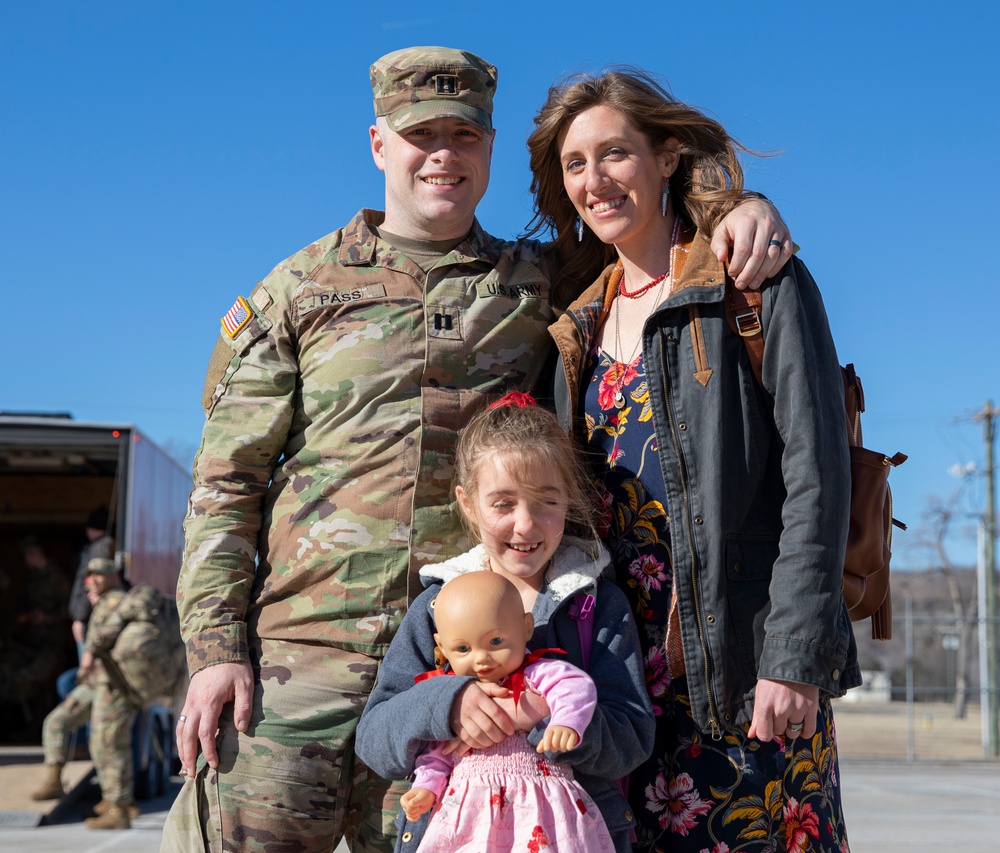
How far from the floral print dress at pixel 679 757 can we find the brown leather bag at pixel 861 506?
264 mm

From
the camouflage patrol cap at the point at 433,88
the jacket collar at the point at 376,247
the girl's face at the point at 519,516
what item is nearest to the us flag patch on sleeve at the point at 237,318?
the jacket collar at the point at 376,247

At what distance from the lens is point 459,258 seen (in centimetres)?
296

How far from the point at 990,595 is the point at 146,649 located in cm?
1604

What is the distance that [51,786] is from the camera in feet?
29.6

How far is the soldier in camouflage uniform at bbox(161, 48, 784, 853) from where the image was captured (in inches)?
104

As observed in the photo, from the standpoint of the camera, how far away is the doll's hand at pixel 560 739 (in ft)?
7.05

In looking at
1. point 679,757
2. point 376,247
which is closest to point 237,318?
point 376,247

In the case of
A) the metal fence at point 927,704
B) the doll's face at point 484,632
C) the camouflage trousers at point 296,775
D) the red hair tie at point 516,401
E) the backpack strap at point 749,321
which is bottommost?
the metal fence at point 927,704

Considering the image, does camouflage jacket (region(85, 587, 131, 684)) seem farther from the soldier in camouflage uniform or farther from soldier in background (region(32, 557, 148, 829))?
the soldier in camouflage uniform

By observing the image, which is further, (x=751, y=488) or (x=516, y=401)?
(x=516, y=401)

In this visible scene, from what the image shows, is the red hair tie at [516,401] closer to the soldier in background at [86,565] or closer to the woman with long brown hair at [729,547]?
the woman with long brown hair at [729,547]

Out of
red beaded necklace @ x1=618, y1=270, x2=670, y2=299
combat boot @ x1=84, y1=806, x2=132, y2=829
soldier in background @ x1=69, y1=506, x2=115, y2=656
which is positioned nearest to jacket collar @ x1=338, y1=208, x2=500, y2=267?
red beaded necklace @ x1=618, y1=270, x2=670, y2=299

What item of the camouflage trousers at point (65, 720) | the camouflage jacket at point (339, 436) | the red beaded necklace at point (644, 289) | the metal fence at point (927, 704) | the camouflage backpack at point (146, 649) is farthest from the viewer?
the metal fence at point (927, 704)

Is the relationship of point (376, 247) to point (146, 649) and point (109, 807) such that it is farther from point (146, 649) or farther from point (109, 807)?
point (109, 807)
